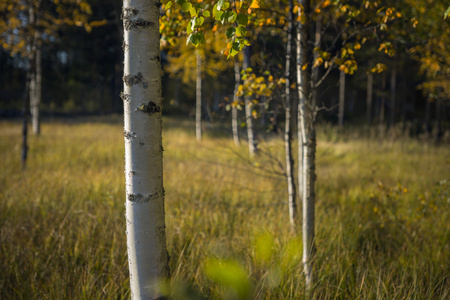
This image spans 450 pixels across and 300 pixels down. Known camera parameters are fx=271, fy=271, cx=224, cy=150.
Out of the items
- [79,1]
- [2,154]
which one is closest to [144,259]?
[79,1]

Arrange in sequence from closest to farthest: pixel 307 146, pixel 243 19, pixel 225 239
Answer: pixel 243 19 → pixel 307 146 → pixel 225 239

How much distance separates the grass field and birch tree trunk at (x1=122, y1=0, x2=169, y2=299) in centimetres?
26

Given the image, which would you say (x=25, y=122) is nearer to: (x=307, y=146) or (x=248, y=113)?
(x=248, y=113)

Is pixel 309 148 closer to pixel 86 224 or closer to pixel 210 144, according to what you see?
pixel 86 224

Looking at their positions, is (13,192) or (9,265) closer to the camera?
(9,265)

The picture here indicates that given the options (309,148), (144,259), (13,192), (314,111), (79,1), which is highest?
(79,1)

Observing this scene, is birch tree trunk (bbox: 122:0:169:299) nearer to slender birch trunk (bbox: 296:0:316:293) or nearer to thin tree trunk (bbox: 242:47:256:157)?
slender birch trunk (bbox: 296:0:316:293)

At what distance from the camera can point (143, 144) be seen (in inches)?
52.1

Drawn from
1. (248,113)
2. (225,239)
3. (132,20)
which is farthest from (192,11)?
(248,113)

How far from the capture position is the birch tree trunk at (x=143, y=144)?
4.27 feet

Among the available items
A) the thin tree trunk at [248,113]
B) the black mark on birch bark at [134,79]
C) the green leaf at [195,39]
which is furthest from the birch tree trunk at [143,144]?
the thin tree trunk at [248,113]

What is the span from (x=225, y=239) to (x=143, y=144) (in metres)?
1.70

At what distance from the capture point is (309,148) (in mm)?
2215

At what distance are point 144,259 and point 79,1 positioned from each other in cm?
607
